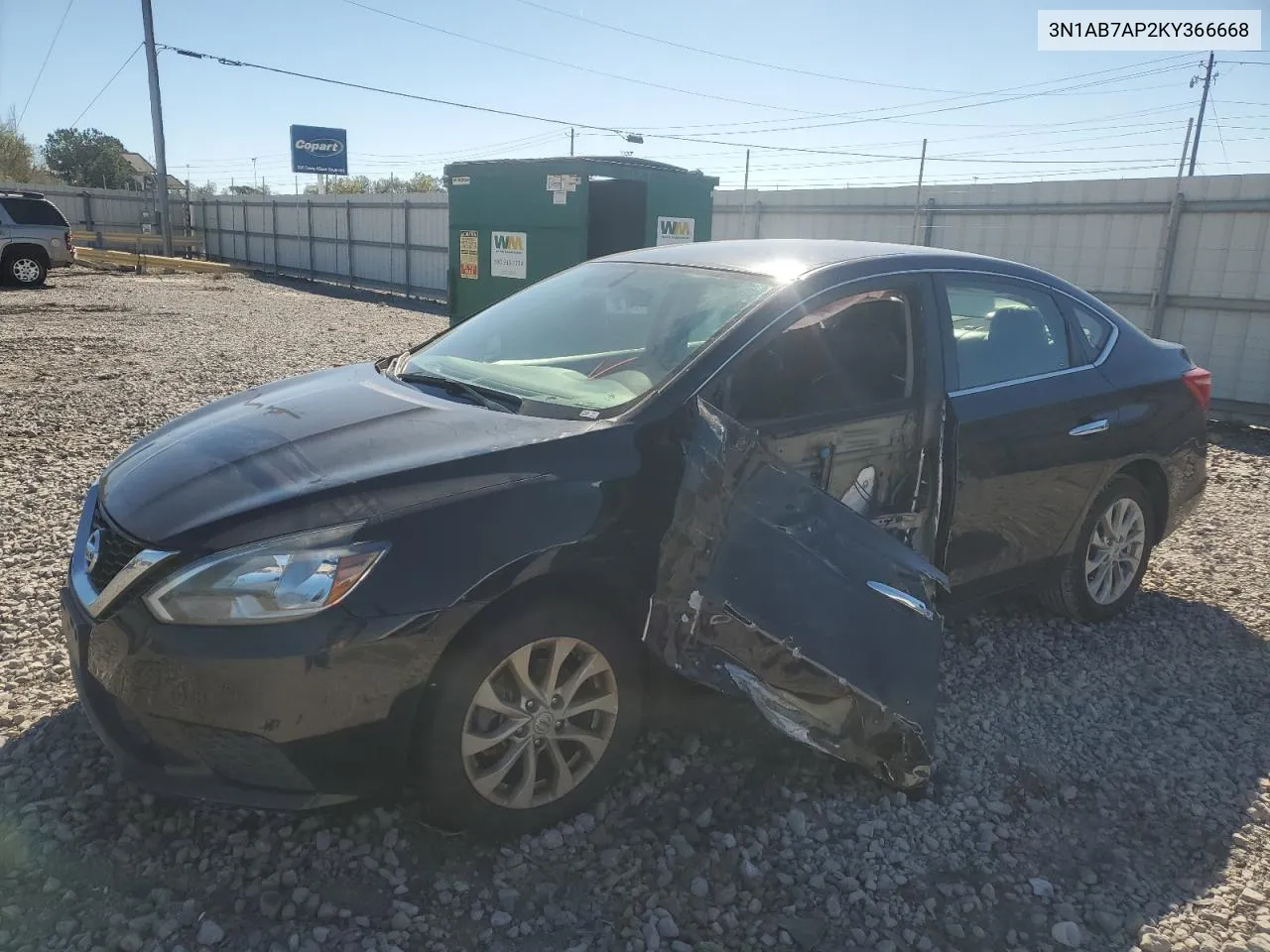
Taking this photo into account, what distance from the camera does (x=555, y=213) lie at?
9352 mm

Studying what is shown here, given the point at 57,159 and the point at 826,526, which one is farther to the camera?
the point at 57,159

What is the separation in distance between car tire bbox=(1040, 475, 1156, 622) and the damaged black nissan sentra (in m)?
0.70

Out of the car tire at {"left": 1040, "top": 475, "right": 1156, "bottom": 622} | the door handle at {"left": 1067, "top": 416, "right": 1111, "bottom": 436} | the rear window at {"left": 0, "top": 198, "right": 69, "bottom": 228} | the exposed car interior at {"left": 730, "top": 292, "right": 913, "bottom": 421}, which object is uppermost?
the rear window at {"left": 0, "top": 198, "right": 69, "bottom": 228}

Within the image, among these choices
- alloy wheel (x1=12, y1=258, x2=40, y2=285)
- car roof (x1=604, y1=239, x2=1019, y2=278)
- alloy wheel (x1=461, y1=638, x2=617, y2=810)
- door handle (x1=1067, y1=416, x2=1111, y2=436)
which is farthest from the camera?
alloy wheel (x1=12, y1=258, x2=40, y2=285)

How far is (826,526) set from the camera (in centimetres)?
272

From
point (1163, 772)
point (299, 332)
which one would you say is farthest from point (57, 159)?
point (1163, 772)

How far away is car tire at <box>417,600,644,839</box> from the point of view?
7.82ft

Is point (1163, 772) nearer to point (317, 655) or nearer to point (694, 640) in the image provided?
point (694, 640)

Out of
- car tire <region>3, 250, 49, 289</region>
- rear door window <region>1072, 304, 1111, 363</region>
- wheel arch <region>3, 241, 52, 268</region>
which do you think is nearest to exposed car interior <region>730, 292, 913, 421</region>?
rear door window <region>1072, 304, 1111, 363</region>

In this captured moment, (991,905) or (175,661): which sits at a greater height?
(175,661)

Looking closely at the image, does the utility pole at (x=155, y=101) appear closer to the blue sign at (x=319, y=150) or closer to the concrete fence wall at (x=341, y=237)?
the concrete fence wall at (x=341, y=237)

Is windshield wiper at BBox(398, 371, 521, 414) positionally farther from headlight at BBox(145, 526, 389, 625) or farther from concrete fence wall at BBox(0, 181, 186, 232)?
concrete fence wall at BBox(0, 181, 186, 232)

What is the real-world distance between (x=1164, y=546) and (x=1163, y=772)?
111 inches

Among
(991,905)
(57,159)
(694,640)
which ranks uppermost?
(57,159)
